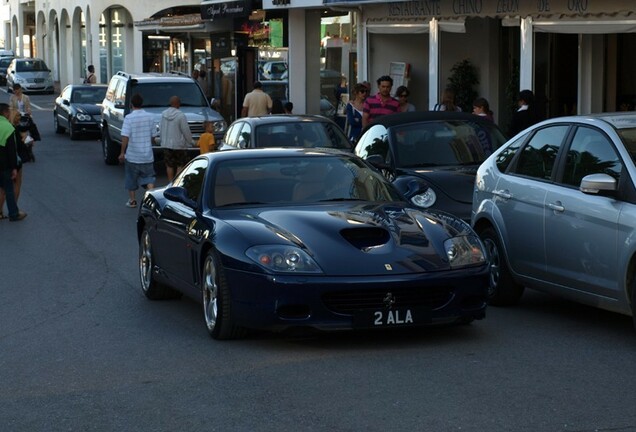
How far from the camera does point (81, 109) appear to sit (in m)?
34.1

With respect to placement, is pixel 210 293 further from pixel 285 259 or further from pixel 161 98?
pixel 161 98

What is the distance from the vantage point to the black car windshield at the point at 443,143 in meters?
13.9

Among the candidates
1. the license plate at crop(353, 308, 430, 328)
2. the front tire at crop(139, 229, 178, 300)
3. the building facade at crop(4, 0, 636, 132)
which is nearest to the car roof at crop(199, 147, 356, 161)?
the front tire at crop(139, 229, 178, 300)

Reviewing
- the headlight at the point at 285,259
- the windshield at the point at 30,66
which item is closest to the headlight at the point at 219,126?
the headlight at the point at 285,259

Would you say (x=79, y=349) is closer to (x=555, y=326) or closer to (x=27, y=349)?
(x=27, y=349)

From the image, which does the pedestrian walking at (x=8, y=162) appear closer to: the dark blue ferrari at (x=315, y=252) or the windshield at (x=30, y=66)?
the dark blue ferrari at (x=315, y=252)

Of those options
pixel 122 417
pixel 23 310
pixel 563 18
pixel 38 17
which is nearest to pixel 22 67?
pixel 38 17

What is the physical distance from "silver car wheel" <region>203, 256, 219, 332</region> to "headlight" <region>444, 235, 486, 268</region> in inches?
65.4

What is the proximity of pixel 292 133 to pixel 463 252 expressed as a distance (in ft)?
27.3

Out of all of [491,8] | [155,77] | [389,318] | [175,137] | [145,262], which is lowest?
[145,262]

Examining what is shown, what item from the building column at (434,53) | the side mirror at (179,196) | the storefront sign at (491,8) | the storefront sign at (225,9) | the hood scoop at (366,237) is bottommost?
the hood scoop at (366,237)

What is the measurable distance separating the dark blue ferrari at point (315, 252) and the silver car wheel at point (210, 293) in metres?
0.01

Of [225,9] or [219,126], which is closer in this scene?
[219,126]

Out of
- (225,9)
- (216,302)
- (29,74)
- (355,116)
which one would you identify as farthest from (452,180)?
(29,74)
